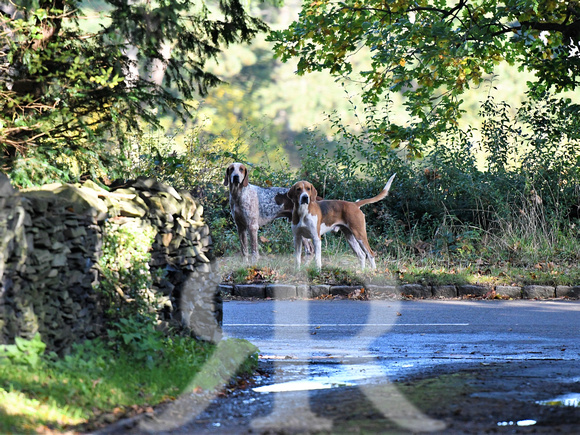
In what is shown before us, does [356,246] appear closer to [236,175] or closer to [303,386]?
[236,175]

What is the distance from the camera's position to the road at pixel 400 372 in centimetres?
463

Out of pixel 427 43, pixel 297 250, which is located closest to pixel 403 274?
pixel 297 250

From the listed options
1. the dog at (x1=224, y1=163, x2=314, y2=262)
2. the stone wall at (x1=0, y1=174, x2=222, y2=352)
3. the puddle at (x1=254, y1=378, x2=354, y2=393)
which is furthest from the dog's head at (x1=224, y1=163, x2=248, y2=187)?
the puddle at (x1=254, y1=378, x2=354, y2=393)

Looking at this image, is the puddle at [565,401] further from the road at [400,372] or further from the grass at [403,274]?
the grass at [403,274]

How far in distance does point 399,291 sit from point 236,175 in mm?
3998

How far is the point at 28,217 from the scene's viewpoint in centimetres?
472

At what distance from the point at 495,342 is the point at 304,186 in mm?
6060

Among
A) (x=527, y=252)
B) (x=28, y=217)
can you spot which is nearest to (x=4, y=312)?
(x=28, y=217)

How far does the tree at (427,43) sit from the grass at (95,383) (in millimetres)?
7072

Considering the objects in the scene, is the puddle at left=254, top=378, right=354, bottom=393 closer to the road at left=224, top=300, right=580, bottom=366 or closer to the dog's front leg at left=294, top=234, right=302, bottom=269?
the road at left=224, top=300, right=580, bottom=366

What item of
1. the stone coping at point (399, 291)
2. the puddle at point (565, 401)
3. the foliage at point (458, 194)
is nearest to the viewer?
the puddle at point (565, 401)

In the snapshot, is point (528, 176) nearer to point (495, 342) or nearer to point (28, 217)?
point (495, 342)

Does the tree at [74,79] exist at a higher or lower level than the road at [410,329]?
higher

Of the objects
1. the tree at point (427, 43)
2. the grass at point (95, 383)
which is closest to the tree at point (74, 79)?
→ the grass at point (95, 383)
